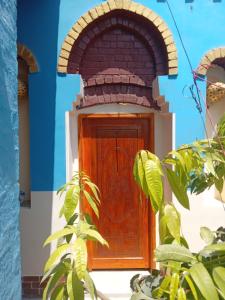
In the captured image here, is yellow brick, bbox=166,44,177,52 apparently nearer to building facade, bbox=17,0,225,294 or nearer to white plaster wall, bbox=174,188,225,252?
building facade, bbox=17,0,225,294

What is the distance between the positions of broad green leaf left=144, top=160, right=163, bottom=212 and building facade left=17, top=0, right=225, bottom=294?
2.26m

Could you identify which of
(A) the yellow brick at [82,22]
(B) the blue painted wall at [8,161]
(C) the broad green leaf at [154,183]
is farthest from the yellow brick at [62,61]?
(C) the broad green leaf at [154,183]

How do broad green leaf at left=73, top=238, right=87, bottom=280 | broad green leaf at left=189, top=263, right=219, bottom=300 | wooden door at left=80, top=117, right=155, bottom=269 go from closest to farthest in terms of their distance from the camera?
broad green leaf at left=189, top=263, right=219, bottom=300 → broad green leaf at left=73, top=238, right=87, bottom=280 → wooden door at left=80, top=117, right=155, bottom=269

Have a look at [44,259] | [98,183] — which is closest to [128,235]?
[98,183]

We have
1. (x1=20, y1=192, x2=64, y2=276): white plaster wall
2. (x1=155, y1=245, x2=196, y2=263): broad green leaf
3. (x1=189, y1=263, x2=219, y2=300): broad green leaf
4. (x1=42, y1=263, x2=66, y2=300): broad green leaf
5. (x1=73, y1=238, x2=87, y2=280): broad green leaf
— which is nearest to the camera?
(x1=189, y1=263, x2=219, y2=300): broad green leaf

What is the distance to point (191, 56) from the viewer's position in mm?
3297

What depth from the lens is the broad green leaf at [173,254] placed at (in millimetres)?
1045

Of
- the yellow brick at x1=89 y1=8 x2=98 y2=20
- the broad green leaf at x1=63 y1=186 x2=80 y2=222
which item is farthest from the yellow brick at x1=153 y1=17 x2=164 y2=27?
the broad green leaf at x1=63 y1=186 x2=80 y2=222

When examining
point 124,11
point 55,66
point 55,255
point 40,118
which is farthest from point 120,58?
point 55,255

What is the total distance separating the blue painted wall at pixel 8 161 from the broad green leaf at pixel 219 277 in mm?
1072

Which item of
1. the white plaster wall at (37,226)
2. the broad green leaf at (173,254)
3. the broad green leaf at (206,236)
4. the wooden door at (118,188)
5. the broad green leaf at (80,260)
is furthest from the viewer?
the wooden door at (118,188)

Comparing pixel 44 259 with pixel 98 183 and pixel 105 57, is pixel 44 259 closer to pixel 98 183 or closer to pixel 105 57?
pixel 98 183

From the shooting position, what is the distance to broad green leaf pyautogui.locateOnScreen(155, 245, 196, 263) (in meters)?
1.04

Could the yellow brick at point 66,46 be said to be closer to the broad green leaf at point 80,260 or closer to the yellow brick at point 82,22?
the yellow brick at point 82,22
